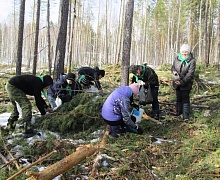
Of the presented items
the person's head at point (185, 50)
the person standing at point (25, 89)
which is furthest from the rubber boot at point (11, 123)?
the person's head at point (185, 50)

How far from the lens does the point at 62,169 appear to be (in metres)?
3.07

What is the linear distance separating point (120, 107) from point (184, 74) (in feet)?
6.93

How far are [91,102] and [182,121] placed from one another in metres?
2.34

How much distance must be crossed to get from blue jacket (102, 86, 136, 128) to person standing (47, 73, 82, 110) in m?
1.62

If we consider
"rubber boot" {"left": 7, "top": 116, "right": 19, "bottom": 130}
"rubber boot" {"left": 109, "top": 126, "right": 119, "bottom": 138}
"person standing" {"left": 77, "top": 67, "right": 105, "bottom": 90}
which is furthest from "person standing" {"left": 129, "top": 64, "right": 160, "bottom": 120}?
"rubber boot" {"left": 7, "top": 116, "right": 19, "bottom": 130}

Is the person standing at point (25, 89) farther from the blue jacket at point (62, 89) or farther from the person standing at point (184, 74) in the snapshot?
the person standing at point (184, 74)

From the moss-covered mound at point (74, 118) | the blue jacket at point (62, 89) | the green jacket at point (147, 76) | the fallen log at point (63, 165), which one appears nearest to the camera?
the fallen log at point (63, 165)

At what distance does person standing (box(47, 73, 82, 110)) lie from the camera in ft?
20.5

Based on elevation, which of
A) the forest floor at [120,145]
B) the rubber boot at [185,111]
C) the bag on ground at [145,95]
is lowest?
the forest floor at [120,145]

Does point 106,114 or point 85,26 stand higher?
point 85,26

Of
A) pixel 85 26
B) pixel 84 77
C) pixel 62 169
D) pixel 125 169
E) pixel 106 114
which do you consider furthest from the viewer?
pixel 85 26

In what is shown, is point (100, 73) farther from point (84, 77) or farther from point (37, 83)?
point (37, 83)

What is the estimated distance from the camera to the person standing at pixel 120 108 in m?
4.67

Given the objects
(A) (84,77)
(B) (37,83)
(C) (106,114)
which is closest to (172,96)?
(A) (84,77)
